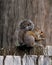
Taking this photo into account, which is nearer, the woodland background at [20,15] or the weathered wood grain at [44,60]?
the weathered wood grain at [44,60]

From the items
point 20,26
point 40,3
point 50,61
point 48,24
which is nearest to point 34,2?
point 40,3

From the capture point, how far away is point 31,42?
2129 mm

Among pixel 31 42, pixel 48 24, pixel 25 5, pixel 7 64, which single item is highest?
pixel 25 5

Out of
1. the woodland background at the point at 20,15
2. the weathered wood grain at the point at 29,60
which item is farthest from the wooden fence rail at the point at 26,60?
the woodland background at the point at 20,15

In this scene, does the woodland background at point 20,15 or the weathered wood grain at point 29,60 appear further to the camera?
the woodland background at point 20,15

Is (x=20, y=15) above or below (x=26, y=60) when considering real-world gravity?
above

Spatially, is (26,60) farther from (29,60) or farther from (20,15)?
(20,15)

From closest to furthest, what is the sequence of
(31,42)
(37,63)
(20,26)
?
1. (37,63)
2. (31,42)
3. (20,26)

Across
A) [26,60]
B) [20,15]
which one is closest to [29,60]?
[26,60]

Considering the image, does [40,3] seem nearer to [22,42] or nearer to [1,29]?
[1,29]

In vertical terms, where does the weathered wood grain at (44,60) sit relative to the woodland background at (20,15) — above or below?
below

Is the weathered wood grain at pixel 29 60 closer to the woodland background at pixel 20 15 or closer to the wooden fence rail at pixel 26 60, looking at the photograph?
the wooden fence rail at pixel 26 60

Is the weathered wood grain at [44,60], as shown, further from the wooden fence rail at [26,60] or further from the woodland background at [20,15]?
the woodland background at [20,15]

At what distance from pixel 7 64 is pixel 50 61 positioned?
209mm
